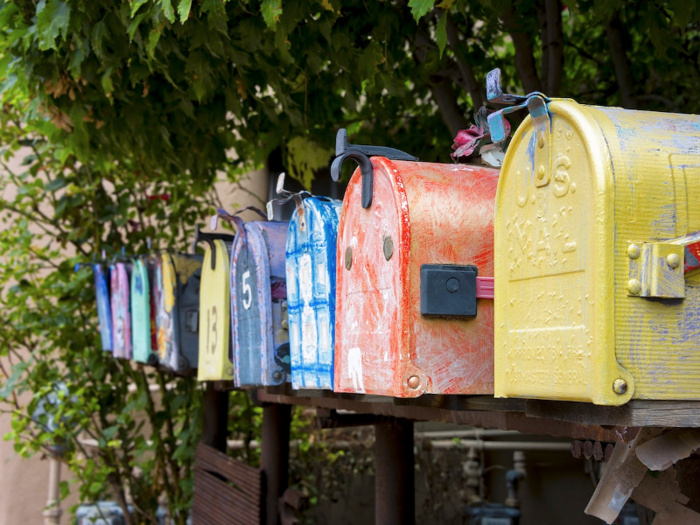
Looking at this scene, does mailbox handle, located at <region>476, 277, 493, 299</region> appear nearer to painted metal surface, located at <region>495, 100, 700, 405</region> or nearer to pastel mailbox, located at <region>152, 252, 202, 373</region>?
painted metal surface, located at <region>495, 100, 700, 405</region>

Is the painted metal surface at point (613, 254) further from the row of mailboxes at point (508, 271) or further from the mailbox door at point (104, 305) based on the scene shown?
the mailbox door at point (104, 305)

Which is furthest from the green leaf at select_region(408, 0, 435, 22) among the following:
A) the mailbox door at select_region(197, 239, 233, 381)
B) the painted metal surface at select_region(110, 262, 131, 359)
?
the painted metal surface at select_region(110, 262, 131, 359)

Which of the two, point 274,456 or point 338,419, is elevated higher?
point 338,419

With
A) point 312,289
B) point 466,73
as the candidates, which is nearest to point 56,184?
point 466,73

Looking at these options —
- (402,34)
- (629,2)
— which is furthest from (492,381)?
(629,2)

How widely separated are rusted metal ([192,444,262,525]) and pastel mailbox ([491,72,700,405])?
2350mm

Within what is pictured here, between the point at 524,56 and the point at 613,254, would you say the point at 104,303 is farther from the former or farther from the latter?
the point at 613,254

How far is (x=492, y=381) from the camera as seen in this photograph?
1705mm

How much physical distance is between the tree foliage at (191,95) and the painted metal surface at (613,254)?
0.72m

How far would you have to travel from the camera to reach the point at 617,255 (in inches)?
49.8

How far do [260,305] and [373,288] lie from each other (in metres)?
0.69

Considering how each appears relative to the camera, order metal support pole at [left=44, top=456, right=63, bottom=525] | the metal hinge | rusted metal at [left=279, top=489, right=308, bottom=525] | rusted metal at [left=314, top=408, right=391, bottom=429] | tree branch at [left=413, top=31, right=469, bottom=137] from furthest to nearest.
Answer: metal support pole at [left=44, top=456, right=63, bottom=525] → tree branch at [left=413, top=31, right=469, bottom=137] → rusted metal at [left=279, top=489, right=308, bottom=525] → rusted metal at [left=314, top=408, right=391, bottom=429] → the metal hinge

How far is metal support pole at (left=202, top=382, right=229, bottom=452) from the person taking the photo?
4227 millimetres

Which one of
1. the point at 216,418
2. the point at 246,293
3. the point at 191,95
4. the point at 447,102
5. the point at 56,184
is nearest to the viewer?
the point at 246,293
